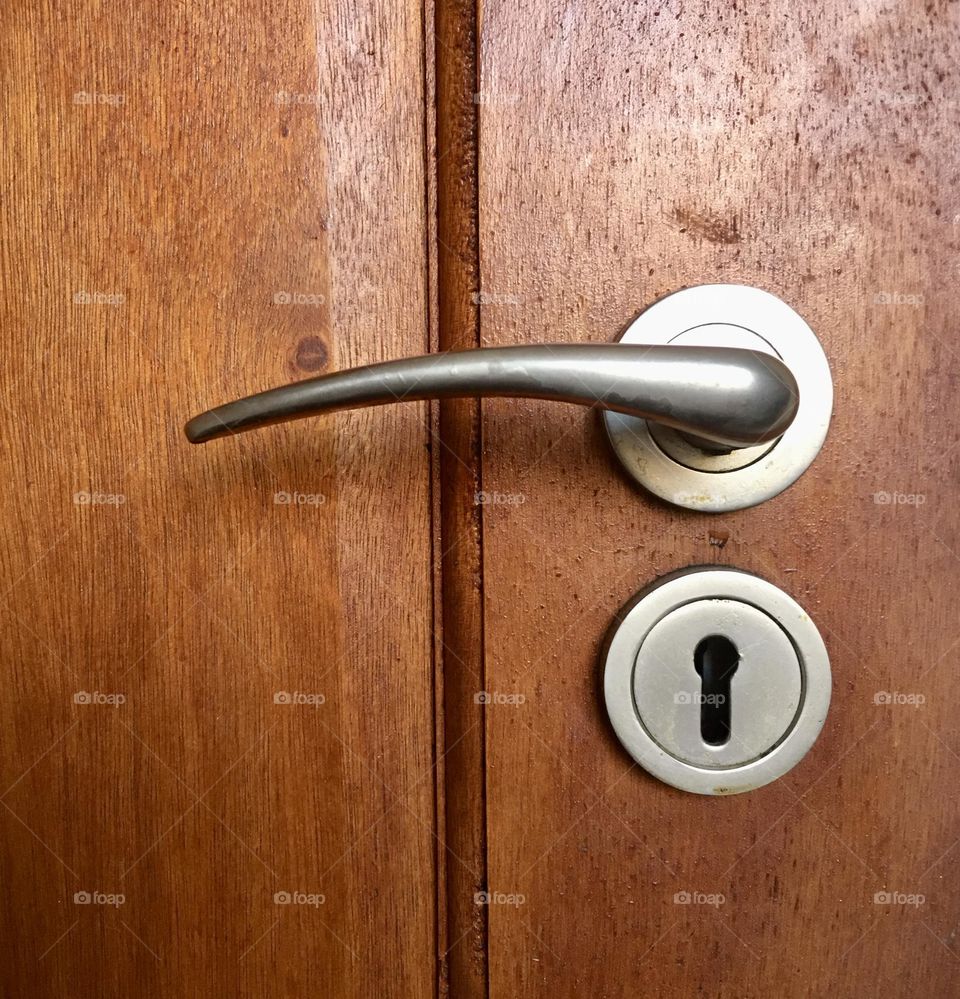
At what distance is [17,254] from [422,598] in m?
0.24

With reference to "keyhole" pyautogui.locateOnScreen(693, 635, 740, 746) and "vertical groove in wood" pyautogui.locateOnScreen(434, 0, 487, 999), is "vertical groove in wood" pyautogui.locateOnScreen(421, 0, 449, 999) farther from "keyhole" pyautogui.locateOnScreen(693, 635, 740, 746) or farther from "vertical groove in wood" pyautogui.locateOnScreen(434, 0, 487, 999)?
"keyhole" pyautogui.locateOnScreen(693, 635, 740, 746)

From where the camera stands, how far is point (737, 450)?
0.29m

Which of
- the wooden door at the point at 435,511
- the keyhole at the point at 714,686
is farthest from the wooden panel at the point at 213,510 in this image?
the keyhole at the point at 714,686

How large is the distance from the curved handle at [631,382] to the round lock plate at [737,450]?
3cm

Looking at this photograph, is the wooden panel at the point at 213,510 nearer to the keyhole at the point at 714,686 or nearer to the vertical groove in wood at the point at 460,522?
the vertical groove in wood at the point at 460,522

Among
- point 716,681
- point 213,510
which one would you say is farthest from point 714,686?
point 213,510

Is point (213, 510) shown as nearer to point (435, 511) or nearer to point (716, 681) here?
point (435, 511)

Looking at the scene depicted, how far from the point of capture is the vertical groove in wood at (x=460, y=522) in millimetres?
309

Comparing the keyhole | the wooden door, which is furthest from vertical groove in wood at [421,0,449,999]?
the keyhole

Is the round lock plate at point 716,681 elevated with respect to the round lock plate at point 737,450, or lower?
lower

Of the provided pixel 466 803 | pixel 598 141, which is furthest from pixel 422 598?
pixel 598 141

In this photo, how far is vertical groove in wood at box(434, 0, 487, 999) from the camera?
0.31 metres

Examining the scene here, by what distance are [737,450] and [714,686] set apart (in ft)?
0.30

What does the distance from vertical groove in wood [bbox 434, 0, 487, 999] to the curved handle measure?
0.18 ft
